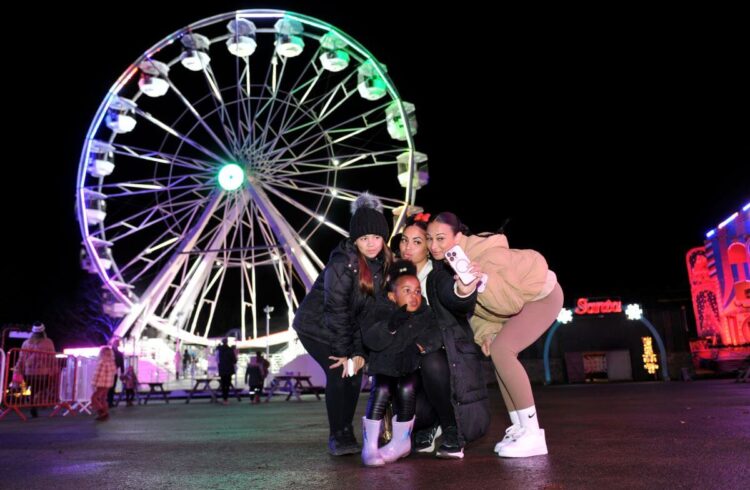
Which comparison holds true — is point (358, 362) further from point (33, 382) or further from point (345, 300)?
point (33, 382)

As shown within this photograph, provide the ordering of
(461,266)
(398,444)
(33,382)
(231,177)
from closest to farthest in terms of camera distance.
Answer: (461,266) → (398,444) → (33,382) → (231,177)

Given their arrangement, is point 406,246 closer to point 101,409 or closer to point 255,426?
point 255,426

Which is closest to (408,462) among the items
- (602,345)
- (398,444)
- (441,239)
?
(398,444)

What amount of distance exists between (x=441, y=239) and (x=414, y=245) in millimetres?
292

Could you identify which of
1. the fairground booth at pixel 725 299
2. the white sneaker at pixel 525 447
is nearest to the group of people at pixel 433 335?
Answer: the white sneaker at pixel 525 447

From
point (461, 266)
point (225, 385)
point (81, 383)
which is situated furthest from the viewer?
point (225, 385)

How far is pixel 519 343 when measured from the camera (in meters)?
3.51

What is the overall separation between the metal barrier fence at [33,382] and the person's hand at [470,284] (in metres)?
8.83

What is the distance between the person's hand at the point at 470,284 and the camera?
3.14 metres

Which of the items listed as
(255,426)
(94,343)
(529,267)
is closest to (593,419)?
(529,267)

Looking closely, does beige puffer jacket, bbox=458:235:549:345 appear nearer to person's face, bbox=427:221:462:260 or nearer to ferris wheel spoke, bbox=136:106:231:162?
person's face, bbox=427:221:462:260

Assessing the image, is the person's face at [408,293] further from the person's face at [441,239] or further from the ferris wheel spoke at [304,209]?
the ferris wheel spoke at [304,209]

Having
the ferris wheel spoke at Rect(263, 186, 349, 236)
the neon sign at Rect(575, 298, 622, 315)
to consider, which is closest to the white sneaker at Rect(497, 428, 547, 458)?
the ferris wheel spoke at Rect(263, 186, 349, 236)

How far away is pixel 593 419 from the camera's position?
18.0 feet
